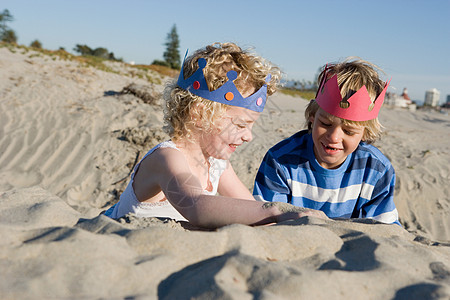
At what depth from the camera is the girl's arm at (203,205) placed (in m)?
1.80

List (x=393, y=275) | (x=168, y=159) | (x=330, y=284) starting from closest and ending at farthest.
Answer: (x=330, y=284) → (x=393, y=275) → (x=168, y=159)

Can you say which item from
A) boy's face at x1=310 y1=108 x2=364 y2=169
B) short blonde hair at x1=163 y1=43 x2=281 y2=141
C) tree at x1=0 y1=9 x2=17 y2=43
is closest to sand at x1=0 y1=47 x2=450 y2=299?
short blonde hair at x1=163 y1=43 x2=281 y2=141

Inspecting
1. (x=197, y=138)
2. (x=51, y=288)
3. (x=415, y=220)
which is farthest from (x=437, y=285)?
(x=415, y=220)

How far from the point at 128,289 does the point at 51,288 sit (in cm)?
22

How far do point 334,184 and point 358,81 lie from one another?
0.78 m

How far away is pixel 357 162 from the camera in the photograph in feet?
9.32

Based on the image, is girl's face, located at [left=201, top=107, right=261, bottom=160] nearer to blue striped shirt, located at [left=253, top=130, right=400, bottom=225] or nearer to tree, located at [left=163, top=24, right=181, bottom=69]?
blue striped shirt, located at [left=253, top=130, right=400, bottom=225]

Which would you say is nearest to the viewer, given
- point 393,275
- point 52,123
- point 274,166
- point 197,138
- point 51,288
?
point 51,288

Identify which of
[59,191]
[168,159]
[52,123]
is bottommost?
[59,191]

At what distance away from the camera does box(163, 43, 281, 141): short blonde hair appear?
226 cm

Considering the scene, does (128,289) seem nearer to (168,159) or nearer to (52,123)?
(168,159)

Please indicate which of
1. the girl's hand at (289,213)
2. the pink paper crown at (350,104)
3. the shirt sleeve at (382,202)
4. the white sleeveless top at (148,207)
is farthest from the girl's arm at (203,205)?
the shirt sleeve at (382,202)

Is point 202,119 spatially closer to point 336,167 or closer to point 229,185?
point 229,185

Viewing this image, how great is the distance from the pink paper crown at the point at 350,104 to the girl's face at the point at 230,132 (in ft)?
2.07
